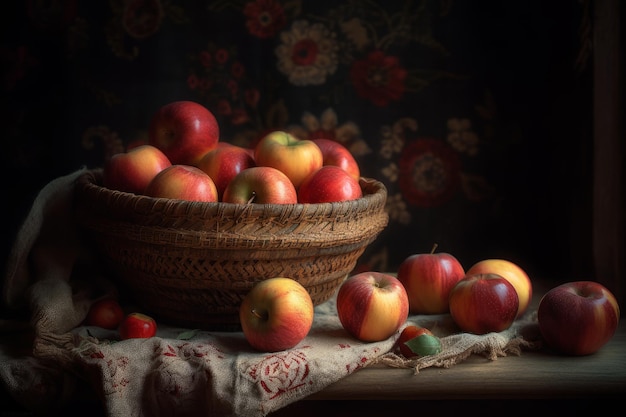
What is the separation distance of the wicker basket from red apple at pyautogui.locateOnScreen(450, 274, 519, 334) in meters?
0.21

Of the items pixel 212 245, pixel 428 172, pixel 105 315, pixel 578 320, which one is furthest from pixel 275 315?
pixel 428 172

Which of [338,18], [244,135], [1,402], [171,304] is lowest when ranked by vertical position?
[1,402]

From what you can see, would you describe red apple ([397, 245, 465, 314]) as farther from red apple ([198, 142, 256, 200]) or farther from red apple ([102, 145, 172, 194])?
red apple ([102, 145, 172, 194])

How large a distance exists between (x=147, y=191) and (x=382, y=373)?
1.63ft

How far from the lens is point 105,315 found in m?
1.16

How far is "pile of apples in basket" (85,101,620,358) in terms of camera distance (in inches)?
40.1

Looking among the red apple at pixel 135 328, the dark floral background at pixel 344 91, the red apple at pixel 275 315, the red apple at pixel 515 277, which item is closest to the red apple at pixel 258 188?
the red apple at pixel 275 315

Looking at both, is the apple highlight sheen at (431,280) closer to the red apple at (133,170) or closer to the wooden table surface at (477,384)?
the wooden table surface at (477,384)

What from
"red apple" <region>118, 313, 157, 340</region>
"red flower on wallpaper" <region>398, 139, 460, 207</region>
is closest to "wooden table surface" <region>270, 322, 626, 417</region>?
"red apple" <region>118, 313, 157, 340</region>

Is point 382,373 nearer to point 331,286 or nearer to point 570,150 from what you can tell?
point 331,286

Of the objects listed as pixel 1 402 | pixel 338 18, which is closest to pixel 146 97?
pixel 338 18

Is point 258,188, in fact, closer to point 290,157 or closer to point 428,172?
point 290,157

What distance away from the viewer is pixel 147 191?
1.11 meters

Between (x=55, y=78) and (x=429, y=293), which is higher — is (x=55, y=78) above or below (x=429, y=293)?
above
